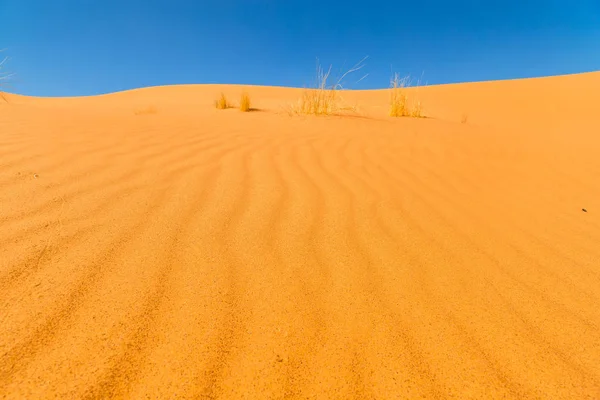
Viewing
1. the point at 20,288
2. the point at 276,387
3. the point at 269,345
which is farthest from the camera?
the point at 20,288

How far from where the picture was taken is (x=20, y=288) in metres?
1.10

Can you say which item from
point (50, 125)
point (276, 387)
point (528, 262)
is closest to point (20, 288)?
point (276, 387)

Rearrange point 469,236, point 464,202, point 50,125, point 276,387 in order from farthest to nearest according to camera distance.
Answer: point 50,125 < point 464,202 < point 469,236 < point 276,387

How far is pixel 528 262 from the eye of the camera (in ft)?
5.12

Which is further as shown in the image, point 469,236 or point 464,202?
point 464,202

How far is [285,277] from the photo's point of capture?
130 cm

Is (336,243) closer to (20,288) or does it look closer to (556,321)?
(556,321)

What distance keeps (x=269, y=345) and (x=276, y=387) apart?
0.45 ft

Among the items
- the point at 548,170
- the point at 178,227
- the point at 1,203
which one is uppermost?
the point at 1,203

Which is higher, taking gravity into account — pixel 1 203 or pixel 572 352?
pixel 1 203

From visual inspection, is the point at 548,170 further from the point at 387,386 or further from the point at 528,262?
the point at 387,386

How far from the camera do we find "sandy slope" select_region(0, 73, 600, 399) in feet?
2.93

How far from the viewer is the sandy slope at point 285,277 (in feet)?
2.93

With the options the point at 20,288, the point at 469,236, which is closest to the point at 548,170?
the point at 469,236
